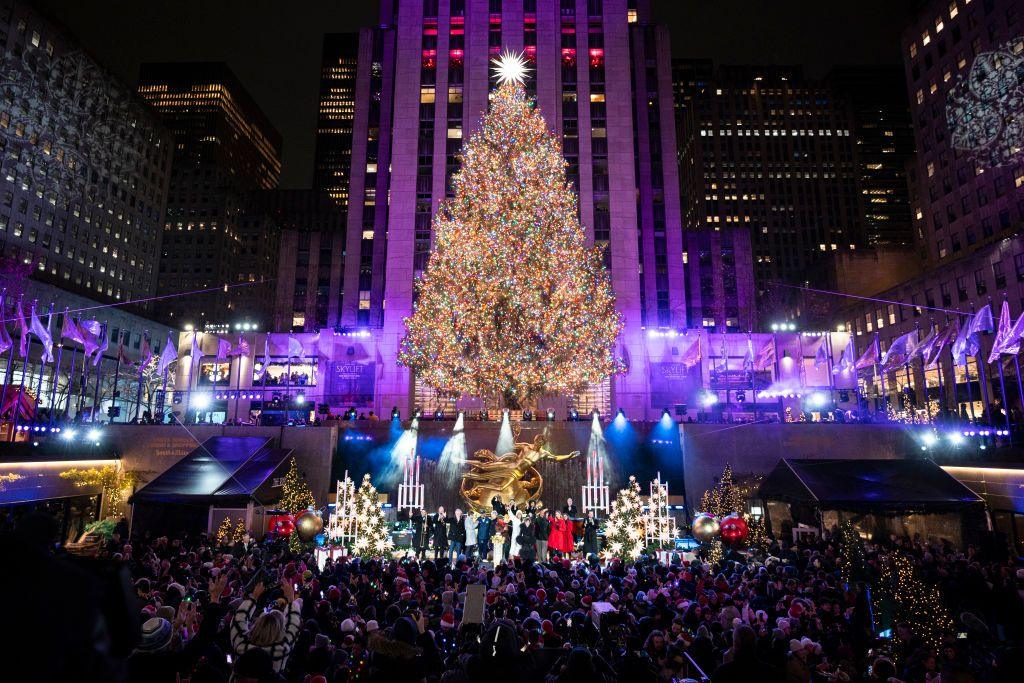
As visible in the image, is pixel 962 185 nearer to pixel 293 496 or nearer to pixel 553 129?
pixel 553 129

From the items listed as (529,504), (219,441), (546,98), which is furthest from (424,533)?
(546,98)

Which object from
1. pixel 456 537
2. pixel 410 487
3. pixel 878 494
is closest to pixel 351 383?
pixel 410 487

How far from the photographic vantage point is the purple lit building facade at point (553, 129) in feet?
171

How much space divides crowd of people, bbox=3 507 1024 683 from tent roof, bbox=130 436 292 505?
365 centimetres

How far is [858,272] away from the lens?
81.3 m

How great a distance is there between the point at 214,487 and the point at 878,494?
2476 centimetres

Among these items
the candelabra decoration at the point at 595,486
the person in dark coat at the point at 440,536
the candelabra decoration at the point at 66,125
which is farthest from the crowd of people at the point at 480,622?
the candelabra decoration at the point at 66,125

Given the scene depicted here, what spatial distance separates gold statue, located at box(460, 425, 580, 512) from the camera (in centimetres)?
2656

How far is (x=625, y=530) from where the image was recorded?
2177 centimetres

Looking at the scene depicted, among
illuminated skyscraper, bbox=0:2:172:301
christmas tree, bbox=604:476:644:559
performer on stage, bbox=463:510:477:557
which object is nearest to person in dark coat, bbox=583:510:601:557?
christmas tree, bbox=604:476:644:559

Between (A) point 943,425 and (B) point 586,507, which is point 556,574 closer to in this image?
(B) point 586,507

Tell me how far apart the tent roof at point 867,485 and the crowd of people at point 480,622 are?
245 cm

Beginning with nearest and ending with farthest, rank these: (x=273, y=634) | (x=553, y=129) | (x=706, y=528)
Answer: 1. (x=273, y=634)
2. (x=706, y=528)
3. (x=553, y=129)

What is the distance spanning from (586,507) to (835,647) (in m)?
15.5
